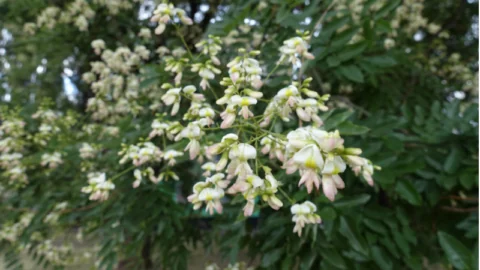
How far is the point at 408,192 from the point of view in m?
1.04

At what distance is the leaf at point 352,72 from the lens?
1.08 meters

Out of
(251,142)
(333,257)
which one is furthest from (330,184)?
(333,257)

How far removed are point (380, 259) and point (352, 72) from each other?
54 centimetres

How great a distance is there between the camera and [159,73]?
1.00 m

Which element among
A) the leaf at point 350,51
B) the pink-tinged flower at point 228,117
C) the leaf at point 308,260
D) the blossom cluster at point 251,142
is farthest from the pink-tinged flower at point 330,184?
the leaf at point 350,51

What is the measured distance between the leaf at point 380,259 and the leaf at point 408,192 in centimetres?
17

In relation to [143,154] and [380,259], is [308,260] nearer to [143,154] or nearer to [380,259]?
[380,259]

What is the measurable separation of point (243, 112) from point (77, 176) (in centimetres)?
115

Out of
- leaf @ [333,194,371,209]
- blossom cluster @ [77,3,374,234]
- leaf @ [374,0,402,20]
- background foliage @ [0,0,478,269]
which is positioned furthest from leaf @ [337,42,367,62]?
leaf @ [333,194,371,209]

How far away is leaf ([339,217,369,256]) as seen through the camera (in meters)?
0.92

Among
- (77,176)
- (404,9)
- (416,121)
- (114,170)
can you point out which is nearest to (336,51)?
(416,121)

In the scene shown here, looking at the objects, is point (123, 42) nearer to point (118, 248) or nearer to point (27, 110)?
point (27, 110)

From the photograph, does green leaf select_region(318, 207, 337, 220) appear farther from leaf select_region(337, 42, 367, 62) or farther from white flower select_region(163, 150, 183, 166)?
leaf select_region(337, 42, 367, 62)

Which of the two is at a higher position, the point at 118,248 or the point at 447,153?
the point at 447,153
